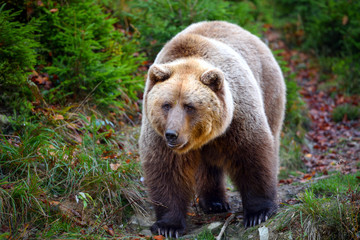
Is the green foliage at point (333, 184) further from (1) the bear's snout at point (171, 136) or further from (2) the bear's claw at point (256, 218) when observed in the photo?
(1) the bear's snout at point (171, 136)

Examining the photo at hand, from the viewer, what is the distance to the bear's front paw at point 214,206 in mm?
6371

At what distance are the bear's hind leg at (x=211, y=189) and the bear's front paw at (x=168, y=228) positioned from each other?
1.09 m

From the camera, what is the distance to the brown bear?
15.8 feet

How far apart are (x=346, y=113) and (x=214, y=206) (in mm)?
6762

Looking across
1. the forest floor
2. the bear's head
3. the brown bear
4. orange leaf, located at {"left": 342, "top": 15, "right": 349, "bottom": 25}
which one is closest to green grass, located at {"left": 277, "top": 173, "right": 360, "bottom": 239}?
the forest floor

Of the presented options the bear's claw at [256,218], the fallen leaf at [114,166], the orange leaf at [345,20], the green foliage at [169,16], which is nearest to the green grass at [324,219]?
the bear's claw at [256,218]

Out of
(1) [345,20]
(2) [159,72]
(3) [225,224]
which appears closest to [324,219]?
(3) [225,224]

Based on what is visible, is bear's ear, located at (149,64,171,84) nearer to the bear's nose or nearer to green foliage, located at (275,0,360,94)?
the bear's nose

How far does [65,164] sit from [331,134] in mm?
7698

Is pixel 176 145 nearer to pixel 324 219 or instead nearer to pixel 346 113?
pixel 324 219

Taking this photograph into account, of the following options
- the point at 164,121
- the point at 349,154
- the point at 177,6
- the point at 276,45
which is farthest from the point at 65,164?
the point at 276,45

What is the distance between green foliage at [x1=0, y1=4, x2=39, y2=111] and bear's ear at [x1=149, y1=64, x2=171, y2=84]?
2.45 meters

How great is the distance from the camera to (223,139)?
5.28 m

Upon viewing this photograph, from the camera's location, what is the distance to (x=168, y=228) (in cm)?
536
